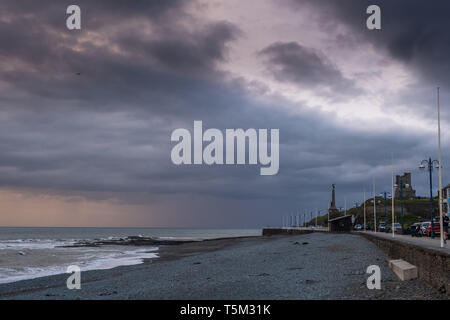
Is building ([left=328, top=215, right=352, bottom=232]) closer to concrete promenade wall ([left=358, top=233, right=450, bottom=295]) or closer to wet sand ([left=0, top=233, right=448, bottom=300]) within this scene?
wet sand ([left=0, top=233, right=448, bottom=300])

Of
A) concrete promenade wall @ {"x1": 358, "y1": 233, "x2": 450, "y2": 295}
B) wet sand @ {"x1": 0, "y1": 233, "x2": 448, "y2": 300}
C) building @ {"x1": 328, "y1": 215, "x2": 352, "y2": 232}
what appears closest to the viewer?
concrete promenade wall @ {"x1": 358, "y1": 233, "x2": 450, "y2": 295}

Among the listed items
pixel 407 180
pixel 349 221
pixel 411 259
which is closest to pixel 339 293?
pixel 411 259

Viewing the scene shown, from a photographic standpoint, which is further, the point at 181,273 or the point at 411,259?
the point at 181,273

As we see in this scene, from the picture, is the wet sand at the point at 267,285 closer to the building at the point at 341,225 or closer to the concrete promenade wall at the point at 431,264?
the concrete promenade wall at the point at 431,264

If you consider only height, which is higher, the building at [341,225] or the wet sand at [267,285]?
the wet sand at [267,285]

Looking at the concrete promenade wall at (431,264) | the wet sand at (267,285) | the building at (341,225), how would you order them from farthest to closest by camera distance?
1. the building at (341,225)
2. the wet sand at (267,285)
3. the concrete promenade wall at (431,264)

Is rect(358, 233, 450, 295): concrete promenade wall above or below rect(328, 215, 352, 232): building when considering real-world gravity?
above

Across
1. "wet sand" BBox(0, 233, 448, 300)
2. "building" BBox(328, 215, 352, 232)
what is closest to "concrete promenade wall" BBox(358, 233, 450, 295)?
"wet sand" BBox(0, 233, 448, 300)

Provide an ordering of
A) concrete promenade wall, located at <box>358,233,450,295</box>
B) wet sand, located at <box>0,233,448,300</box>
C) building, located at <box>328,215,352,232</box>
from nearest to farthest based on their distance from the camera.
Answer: concrete promenade wall, located at <box>358,233,450,295</box>, wet sand, located at <box>0,233,448,300</box>, building, located at <box>328,215,352,232</box>

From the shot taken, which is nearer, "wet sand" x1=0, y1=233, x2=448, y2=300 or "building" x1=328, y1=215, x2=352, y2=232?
"wet sand" x1=0, y1=233, x2=448, y2=300

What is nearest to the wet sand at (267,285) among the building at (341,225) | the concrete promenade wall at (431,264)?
the concrete promenade wall at (431,264)

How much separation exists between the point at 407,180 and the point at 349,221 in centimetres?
9384

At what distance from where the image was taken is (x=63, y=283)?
27531 millimetres
